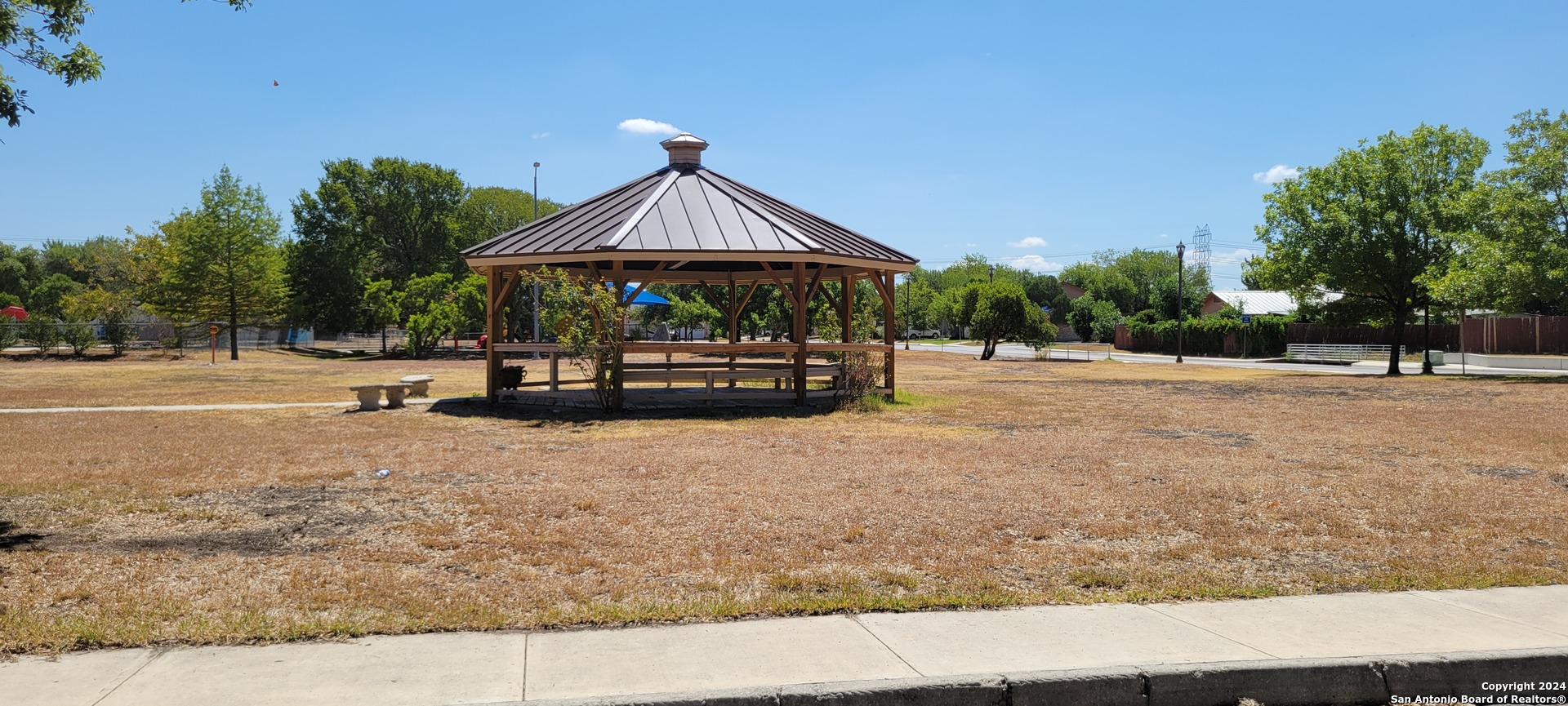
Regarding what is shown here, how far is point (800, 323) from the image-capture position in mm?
18859

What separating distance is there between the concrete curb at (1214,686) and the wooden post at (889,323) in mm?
15747

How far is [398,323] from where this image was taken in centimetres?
4856

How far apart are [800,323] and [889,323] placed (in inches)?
109

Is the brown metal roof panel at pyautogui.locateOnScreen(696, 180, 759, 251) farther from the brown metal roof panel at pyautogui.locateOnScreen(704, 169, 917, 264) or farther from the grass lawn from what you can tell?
the grass lawn

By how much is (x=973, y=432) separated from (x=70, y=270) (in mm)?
111014

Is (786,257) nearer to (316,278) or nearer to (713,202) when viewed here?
(713,202)

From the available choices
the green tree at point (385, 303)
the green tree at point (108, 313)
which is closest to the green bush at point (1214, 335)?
the green tree at point (385, 303)

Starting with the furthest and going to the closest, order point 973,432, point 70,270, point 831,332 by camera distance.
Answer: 1. point 70,270
2. point 831,332
3. point 973,432

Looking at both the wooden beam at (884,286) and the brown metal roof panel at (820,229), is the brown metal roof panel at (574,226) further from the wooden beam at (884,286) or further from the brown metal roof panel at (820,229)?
the wooden beam at (884,286)

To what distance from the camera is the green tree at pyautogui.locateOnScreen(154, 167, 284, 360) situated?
46.6 metres

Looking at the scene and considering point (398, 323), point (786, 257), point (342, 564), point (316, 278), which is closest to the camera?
point (342, 564)

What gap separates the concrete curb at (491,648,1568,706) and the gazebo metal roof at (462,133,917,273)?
44.0ft

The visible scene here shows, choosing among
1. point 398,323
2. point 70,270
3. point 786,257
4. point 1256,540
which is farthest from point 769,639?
point 70,270

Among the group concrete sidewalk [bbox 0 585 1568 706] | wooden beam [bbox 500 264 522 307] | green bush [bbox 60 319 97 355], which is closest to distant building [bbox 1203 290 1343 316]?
wooden beam [bbox 500 264 522 307]
